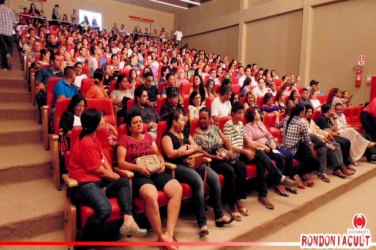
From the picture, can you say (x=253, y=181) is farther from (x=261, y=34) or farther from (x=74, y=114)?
(x=261, y=34)

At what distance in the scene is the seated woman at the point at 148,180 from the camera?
4.51 feet

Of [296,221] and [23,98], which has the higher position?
[23,98]

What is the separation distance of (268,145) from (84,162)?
1.27 meters

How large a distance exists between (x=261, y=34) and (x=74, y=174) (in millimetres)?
5866

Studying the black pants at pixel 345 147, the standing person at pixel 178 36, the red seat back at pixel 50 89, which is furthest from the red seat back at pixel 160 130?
the standing person at pixel 178 36

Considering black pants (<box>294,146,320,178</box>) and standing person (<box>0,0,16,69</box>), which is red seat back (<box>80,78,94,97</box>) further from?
black pants (<box>294,146,320,178</box>)

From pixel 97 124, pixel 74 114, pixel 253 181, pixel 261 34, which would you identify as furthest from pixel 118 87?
pixel 261 34

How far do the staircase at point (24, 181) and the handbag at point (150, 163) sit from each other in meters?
0.43

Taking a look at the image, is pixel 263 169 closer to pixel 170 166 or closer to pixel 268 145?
pixel 268 145

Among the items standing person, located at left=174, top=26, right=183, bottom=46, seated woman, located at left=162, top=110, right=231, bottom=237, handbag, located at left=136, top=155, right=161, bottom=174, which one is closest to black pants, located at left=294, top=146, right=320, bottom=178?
seated woman, located at left=162, top=110, right=231, bottom=237

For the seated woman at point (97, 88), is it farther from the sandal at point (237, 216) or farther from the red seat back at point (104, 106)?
the sandal at point (237, 216)

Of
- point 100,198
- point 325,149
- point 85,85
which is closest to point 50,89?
point 85,85

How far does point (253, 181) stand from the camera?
A: 2154 millimetres

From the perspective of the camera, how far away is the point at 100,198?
4.22 feet
